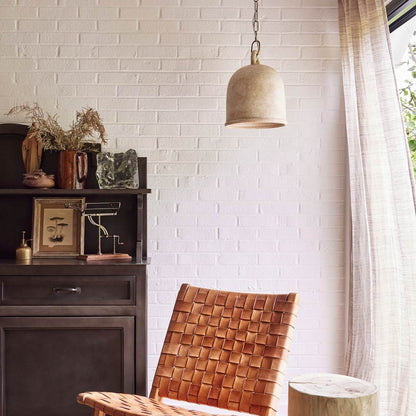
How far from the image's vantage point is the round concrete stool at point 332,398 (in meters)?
2.05

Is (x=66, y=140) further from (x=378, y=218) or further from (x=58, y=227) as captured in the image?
(x=378, y=218)

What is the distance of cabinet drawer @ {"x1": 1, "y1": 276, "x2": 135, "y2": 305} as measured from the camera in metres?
2.89

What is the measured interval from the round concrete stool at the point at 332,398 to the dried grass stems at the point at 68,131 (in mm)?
1735

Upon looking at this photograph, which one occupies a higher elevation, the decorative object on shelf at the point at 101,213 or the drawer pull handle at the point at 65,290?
the decorative object on shelf at the point at 101,213

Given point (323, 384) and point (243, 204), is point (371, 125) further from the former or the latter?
point (323, 384)

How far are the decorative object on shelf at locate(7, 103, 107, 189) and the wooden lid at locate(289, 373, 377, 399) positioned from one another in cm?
166

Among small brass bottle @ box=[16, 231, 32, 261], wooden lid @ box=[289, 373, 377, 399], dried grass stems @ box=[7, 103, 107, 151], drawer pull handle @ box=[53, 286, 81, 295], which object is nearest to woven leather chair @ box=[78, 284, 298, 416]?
wooden lid @ box=[289, 373, 377, 399]

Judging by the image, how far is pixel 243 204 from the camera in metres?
3.53

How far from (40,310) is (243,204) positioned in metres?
1.29

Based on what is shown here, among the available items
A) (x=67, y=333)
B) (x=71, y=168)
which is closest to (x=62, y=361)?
(x=67, y=333)

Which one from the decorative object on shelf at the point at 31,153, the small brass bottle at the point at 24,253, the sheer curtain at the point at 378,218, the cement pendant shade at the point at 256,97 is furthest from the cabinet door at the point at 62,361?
the sheer curtain at the point at 378,218

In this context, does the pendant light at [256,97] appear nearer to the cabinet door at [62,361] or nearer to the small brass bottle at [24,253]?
the cabinet door at [62,361]

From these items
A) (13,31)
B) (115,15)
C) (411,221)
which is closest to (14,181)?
(13,31)

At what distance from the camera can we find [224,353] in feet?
8.59
